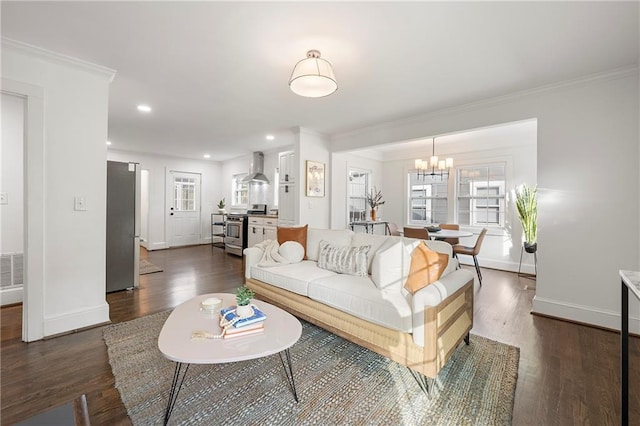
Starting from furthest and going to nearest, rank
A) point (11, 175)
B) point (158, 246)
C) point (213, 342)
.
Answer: point (158, 246), point (11, 175), point (213, 342)

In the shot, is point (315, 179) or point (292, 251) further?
point (315, 179)

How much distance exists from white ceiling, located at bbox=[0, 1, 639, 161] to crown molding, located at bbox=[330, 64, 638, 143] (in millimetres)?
88

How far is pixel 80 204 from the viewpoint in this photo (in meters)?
2.65

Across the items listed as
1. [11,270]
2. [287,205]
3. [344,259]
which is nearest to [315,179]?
[287,205]

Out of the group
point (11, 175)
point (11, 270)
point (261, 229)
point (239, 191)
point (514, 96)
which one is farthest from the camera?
point (239, 191)

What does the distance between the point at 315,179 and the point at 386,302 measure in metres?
3.42

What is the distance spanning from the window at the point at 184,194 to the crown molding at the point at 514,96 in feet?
18.1

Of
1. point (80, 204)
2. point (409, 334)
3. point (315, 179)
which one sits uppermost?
point (315, 179)

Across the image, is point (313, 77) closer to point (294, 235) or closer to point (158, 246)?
point (294, 235)

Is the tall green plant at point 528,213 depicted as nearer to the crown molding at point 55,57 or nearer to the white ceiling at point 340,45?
the white ceiling at point 340,45

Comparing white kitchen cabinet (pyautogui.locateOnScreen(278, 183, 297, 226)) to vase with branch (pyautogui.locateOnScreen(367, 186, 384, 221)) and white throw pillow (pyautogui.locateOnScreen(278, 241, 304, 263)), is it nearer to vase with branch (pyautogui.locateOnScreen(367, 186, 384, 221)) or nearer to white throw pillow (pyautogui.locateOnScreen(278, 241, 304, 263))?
white throw pillow (pyautogui.locateOnScreen(278, 241, 304, 263))

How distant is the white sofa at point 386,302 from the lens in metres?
1.75

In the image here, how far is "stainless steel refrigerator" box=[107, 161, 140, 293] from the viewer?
12.2 ft

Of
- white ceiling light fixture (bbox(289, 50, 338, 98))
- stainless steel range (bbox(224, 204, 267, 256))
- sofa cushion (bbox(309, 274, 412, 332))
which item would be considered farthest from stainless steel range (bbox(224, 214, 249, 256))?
white ceiling light fixture (bbox(289, 50, 338, 98))
